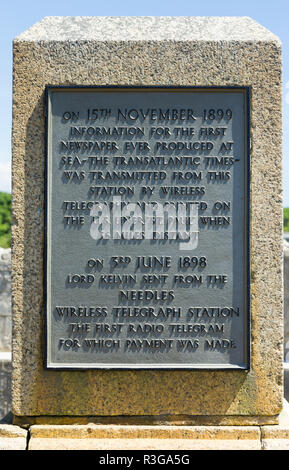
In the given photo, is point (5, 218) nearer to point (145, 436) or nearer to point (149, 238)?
point (149, 238)

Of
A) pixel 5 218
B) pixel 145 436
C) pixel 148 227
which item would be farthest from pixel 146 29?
pixel 5 218

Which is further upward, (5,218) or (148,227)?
(5,218)

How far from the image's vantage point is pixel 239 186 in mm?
3867

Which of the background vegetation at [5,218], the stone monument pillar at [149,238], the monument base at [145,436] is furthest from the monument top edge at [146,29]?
the background vegetation at [5,218]

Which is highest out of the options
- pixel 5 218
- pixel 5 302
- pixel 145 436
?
pixel 5 218

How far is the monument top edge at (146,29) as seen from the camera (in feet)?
12.7

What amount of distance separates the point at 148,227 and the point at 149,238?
0.08 meters

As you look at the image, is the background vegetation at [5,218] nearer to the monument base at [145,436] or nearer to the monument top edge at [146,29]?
the monument top edge at [146,29]

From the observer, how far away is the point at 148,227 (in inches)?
152

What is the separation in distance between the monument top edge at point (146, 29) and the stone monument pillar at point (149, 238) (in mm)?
47

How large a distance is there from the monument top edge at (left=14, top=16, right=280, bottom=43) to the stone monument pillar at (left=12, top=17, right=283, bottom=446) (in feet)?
0.16

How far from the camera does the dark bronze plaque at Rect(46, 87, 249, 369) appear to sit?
12.7ft

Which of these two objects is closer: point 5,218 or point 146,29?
point 146,29

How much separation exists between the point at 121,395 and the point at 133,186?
156 centimetres
